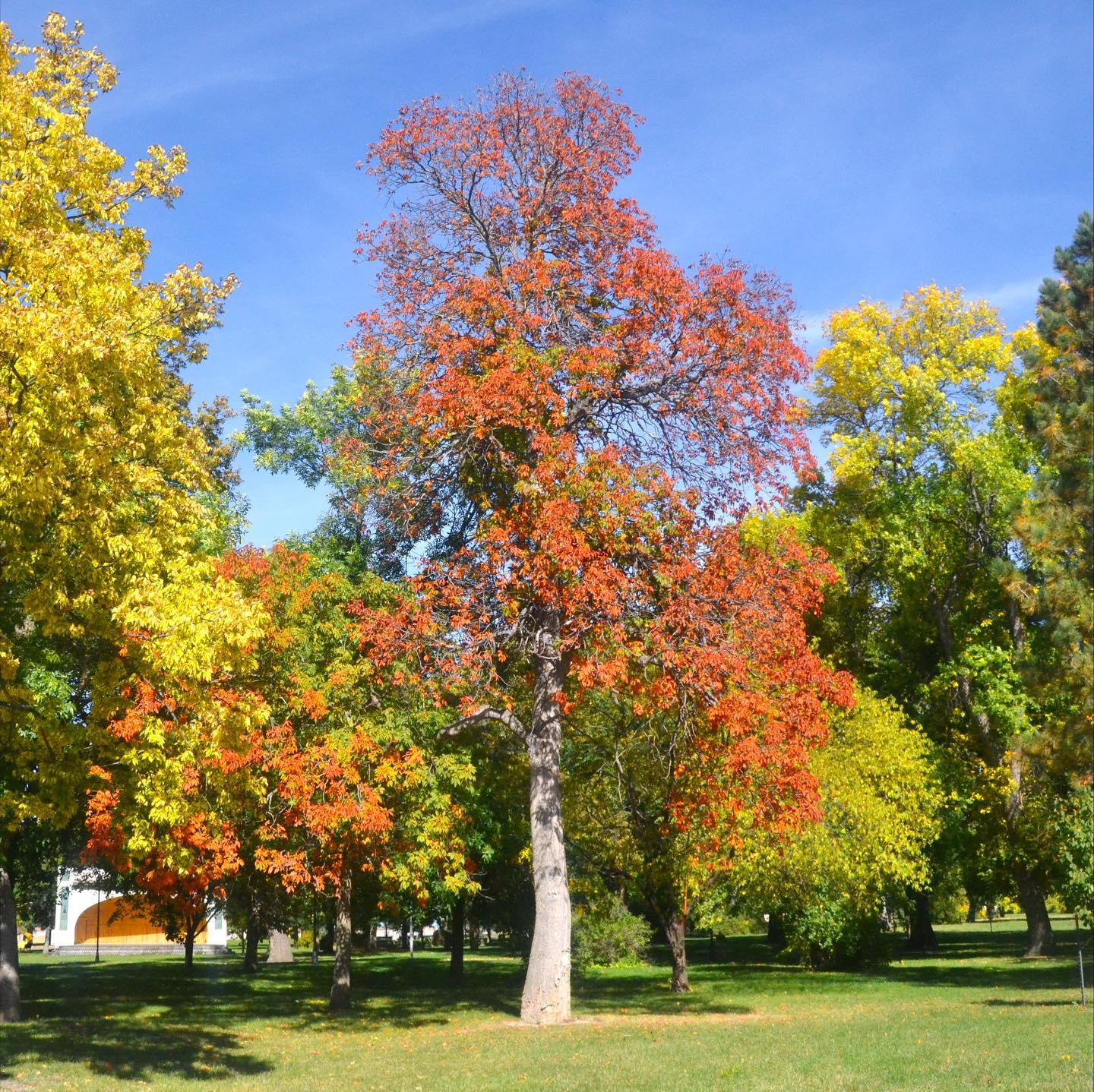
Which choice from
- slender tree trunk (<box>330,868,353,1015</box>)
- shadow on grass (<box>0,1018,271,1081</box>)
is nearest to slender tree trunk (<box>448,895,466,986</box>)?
slender tree trunk (<box>330,868,353,1015</box>)

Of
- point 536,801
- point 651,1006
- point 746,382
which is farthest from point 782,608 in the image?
point 651,1006

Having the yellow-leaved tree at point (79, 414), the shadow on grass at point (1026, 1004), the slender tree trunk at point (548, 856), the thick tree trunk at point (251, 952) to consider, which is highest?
the yellow-leaved tree at point (79, 414)

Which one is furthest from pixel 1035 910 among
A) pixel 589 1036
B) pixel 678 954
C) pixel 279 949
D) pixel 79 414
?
pixel 79 414

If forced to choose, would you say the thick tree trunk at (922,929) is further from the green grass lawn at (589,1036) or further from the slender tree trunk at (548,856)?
the slender tree trunk at (548,856)

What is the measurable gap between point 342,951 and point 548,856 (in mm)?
6835

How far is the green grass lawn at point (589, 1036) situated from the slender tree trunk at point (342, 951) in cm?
47

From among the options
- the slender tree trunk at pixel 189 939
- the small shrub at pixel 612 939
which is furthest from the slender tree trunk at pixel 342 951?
the slender tree trunk at pixel 189 939

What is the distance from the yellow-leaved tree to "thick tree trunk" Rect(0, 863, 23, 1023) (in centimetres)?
664

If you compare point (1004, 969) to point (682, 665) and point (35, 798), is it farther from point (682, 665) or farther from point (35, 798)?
point (35, 798)

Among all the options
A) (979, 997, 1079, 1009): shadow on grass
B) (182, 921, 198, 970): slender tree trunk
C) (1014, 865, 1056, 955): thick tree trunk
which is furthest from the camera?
(182, 921, 198, 970): slender tree trunk

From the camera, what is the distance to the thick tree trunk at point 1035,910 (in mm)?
35094

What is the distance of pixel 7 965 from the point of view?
20125 mm

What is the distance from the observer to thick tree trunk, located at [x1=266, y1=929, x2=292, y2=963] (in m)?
47.2

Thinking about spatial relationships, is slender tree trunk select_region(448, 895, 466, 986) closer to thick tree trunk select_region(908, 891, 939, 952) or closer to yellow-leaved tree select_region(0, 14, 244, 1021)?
yellow-leaved tree select_region(0, 14, 244, 1021)
